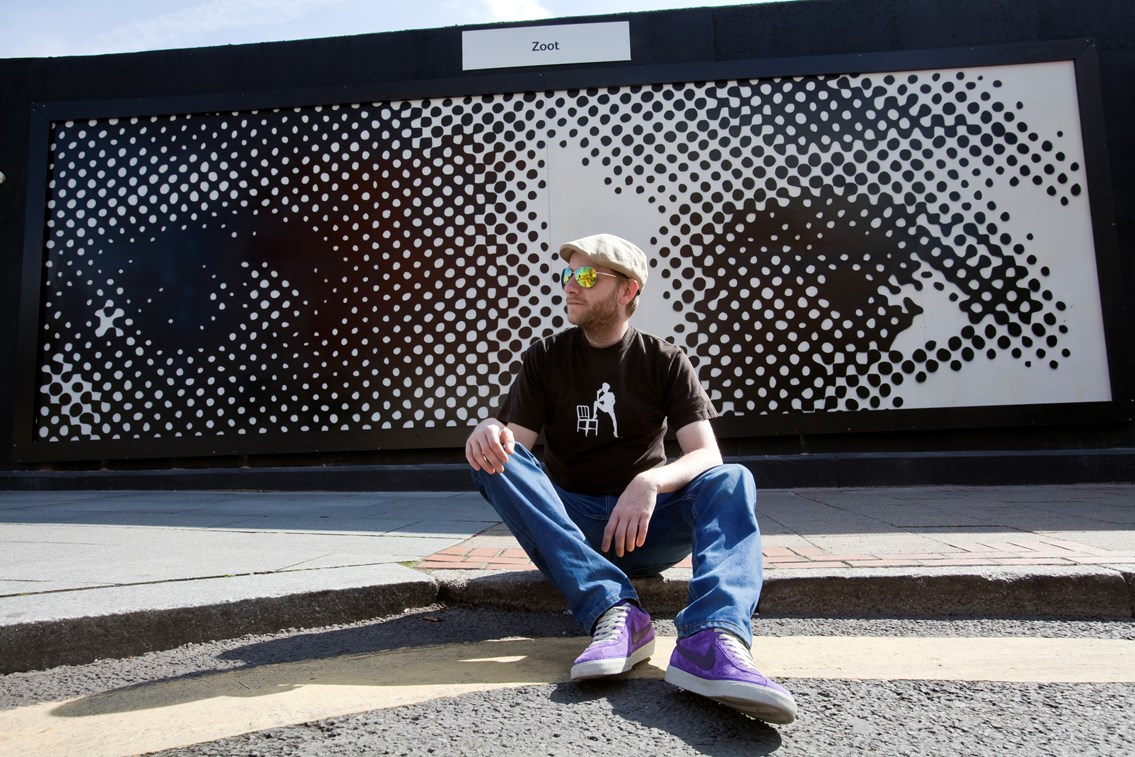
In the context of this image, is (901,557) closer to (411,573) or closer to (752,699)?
(752,699)

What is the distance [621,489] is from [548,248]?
526 centimetres

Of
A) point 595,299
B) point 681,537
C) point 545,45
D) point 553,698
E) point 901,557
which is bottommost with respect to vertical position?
point 553,698

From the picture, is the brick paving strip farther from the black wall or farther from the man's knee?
the black wall

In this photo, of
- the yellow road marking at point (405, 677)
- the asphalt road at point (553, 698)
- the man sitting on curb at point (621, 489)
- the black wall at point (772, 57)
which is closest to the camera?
the asphalt road at point (553, 698)

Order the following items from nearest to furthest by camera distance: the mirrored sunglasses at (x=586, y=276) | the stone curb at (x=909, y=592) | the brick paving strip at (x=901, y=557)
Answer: the mirrored sunglasses at (x=586, y=276), the stone curb at (x=909, y=592), the brick paving strip at (x=901, y=557)

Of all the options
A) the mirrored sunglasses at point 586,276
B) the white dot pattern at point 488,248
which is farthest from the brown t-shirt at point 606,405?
the white dot pattern at point 488,248

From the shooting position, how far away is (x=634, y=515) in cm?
212

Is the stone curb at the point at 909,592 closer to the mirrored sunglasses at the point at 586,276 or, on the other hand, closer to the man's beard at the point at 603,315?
the man's beard at the point at 603,315

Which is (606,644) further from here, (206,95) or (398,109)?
(206,95)

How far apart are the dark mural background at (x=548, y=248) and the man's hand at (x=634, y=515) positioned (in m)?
5.25

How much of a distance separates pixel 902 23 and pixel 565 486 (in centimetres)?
720

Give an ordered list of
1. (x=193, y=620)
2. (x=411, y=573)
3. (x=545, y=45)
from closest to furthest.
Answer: (x=193, y=620) < (x=411, y=573) < (x=545, y=45)

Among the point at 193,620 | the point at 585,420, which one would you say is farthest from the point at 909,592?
the point at 193,620

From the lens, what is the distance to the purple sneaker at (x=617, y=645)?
6.01 feet
